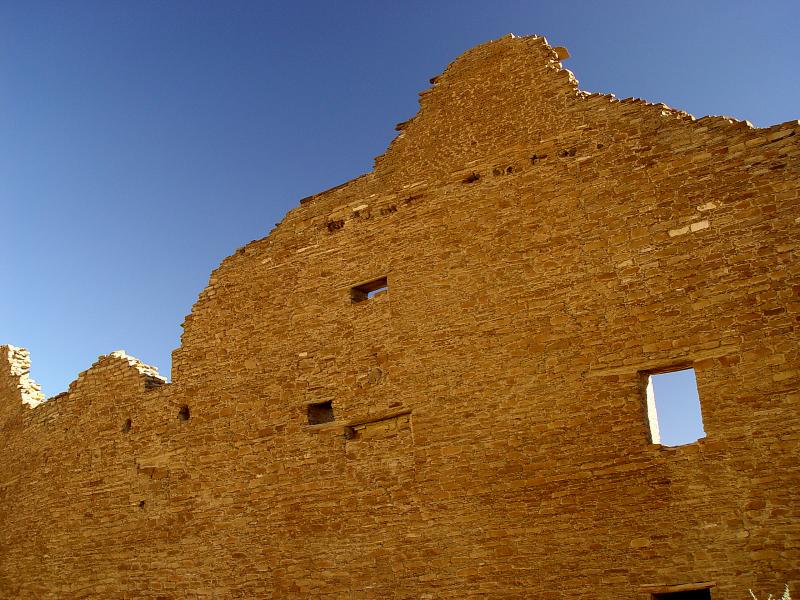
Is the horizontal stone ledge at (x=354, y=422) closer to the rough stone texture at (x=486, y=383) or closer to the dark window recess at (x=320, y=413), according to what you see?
the rough stone texture at (x=486, y=383)

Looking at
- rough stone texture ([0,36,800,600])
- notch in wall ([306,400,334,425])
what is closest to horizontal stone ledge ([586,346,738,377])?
rough stone texture ([0,36,800,600])

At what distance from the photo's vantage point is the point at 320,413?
35.7ft

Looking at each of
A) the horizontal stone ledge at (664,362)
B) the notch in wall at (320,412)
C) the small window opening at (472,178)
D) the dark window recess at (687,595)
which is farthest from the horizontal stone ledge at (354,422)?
the dark window recess at (687,595)

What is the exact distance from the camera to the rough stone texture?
7.97 m

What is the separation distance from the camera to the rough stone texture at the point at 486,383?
797cm

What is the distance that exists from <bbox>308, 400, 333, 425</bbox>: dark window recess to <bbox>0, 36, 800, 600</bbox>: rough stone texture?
0.15 meters

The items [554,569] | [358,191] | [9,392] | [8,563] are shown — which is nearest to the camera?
[554,569]

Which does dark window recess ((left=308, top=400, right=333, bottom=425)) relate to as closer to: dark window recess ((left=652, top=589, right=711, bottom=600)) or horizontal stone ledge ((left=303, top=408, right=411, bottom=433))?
horizontal stone ledge ((left=303, top=408, right=411, bottom=433))

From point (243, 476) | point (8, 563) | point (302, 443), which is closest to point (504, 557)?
point (302, 443)

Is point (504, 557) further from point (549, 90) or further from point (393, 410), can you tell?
point (549, 90)

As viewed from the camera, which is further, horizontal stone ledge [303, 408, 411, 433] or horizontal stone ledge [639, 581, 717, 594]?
horizontal stone ledge [303, 408, 411, 433]

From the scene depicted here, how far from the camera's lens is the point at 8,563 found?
13.7m

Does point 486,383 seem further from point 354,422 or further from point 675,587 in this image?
point 675,587

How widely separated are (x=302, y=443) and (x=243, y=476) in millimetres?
1062
